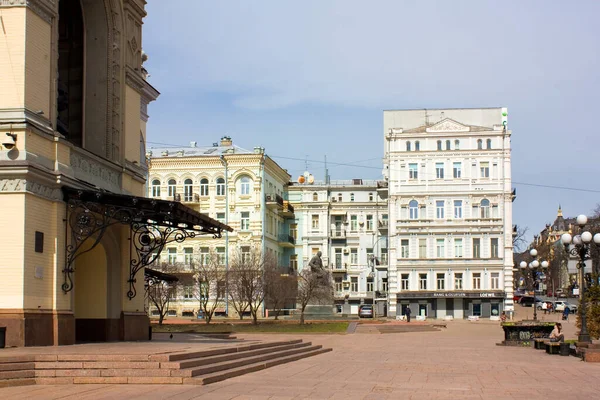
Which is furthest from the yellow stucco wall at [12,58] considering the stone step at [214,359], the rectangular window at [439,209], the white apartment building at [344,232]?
the white apartment building at [344,232]

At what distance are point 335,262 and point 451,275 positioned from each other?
52.6ft

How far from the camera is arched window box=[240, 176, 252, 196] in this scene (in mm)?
77562

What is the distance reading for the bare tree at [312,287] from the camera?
56.9 metres

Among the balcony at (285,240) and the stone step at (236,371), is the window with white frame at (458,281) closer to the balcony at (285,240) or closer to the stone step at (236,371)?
the balcony at (285,240)

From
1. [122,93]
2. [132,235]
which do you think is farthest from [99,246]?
[122,93]

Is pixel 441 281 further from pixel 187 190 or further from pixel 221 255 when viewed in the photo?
pixel 187 190

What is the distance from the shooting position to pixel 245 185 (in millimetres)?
77750

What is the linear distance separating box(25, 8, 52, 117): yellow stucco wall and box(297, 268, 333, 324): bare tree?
35777 millimetres

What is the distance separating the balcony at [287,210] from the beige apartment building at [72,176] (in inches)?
2144

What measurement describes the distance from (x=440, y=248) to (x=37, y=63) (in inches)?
2201

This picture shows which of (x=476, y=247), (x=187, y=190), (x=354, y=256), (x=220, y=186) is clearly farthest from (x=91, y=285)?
(x=354, y=256)

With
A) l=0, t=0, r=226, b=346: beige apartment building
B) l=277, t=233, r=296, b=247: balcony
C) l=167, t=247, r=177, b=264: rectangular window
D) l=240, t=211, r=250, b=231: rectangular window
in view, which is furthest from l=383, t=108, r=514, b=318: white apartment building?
l=0, t=0, r=226, b=346: beige apartment building

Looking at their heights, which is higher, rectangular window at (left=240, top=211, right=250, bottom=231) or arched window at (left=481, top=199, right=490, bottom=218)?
arched window at (left=481, top=199, right=490, bottom=218)

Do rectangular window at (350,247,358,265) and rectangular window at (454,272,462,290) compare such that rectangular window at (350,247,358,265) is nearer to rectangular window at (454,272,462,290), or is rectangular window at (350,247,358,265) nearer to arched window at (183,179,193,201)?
rectangular window at (454,272,462,290)
